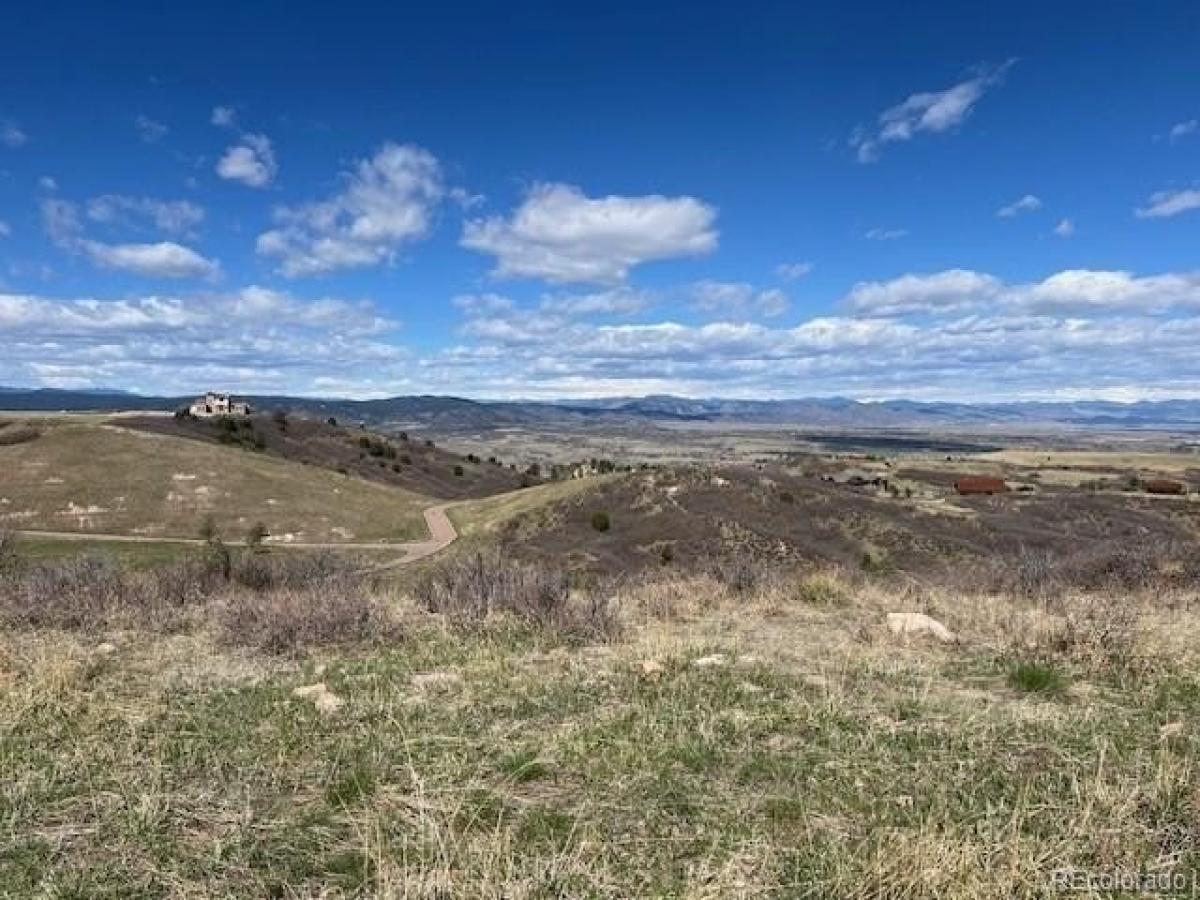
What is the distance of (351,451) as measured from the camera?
417 ft

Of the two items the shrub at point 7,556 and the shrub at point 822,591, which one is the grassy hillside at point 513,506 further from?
the shrub at point 822,591

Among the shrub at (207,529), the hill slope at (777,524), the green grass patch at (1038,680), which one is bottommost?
the shrub at (207,529)

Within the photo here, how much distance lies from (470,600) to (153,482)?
79106 millimetres

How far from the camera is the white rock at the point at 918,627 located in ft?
30.1

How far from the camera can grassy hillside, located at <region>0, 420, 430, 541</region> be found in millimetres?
71250

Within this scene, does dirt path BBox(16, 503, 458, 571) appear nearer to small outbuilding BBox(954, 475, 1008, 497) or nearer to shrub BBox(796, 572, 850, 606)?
shrub BBox(796, 572, 850, 606)

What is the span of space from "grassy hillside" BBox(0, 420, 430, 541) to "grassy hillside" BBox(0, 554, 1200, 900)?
6433 centimetres

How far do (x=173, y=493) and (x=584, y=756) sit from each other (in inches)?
3226

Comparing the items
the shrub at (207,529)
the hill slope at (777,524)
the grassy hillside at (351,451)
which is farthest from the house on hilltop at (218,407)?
the hill slope at (777,524)

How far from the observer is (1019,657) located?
26.9ft

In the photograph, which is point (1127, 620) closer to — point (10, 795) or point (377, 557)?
point (10, 795)

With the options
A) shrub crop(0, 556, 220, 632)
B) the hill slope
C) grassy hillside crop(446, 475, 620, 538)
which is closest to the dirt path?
grassy hillside crop(446, 475, 620, 538)

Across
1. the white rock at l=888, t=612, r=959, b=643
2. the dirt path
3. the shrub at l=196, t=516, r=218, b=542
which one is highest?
the white rock at l=888, t=612, r=959, b=643

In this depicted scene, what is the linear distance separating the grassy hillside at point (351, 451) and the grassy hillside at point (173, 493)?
12.8 m
